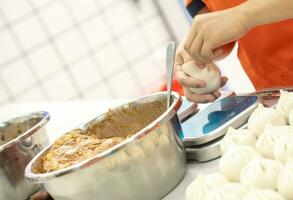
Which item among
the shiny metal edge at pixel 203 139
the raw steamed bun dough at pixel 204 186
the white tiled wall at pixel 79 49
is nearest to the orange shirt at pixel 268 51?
the shiny metal edge at pixel 203 139

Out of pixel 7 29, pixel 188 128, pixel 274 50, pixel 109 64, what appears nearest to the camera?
pixel 188 128

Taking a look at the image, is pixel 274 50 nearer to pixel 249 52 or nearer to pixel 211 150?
pixel 249 52

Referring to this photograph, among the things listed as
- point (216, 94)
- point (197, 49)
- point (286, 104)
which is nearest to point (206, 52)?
point (197, 49)

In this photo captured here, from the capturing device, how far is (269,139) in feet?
2.25

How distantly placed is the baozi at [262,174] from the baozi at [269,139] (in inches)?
2.1

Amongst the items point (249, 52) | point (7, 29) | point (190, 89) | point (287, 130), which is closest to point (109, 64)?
point (7, 29)

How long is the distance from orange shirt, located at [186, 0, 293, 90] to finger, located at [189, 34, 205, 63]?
12.2 inches

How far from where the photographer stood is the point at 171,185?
81 centimetres

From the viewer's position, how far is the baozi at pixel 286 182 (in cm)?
57

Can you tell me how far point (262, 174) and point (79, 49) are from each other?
7.23 ft

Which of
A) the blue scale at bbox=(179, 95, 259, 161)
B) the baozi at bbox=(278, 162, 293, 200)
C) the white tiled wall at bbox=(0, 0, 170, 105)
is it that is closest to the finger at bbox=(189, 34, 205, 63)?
the blue scale at bbox=(179, 95, 259, 161)

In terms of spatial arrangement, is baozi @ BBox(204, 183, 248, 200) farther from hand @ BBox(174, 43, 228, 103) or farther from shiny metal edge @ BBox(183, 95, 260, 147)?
hand @ BBox(174, 43, 228, 103)

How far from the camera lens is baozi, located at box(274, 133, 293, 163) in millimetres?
638

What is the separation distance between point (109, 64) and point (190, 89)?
1.75 metres
